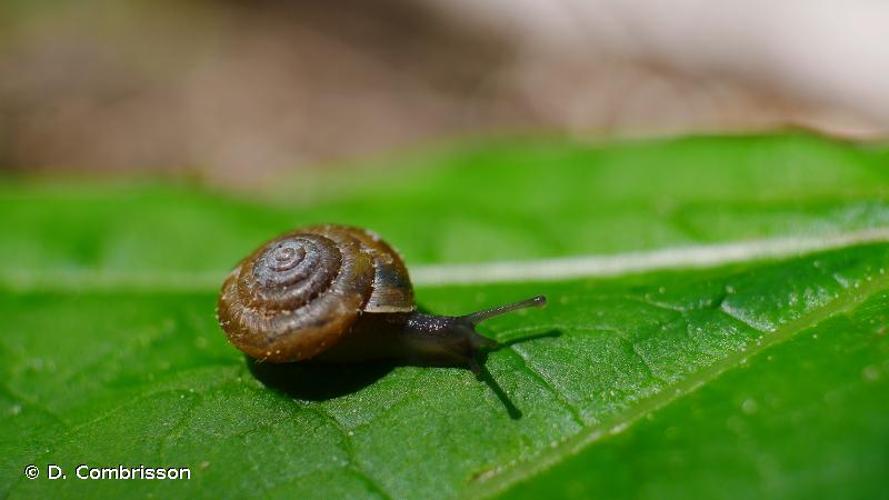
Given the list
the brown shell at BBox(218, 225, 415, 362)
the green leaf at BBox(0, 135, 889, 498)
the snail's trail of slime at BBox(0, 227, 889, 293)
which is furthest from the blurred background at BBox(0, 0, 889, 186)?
the brown shell at BBox(218, 225, 415, 362)

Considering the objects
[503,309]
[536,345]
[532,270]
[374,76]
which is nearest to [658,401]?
A: [536,345]

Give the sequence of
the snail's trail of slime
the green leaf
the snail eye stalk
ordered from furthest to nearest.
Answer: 1. the snail's trail of slime
2. the snail eye stalk
3. the green leaf

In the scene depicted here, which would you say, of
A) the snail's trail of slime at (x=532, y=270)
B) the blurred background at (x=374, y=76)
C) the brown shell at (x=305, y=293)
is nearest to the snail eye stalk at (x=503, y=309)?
the brown shell at (x=305, y=293)

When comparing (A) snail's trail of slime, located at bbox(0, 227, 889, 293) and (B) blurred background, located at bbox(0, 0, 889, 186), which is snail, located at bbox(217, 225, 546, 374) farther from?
(B) blurred background, located at bbox(0, 0, 889, 186)

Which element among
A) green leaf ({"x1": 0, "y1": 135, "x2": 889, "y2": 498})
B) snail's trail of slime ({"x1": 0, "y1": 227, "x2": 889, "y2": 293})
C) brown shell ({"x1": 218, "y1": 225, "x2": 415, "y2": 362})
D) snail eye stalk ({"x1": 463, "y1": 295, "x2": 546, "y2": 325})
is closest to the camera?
green leaf ({"x1": 0, "y1": 135, "x2": 889, "y2": 498})

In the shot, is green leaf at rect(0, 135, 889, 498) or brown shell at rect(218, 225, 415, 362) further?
brown shell at rect(218, 225, 415, 362)

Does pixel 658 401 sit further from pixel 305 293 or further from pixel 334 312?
pixel 305 293
